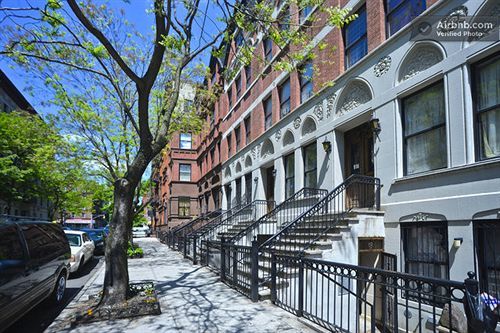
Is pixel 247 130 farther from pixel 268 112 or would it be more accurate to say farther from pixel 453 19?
pixel 453 19

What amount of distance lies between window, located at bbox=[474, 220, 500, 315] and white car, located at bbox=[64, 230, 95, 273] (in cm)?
1116

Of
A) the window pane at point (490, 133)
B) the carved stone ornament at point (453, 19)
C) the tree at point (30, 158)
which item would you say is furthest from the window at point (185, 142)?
the window pane at point (490, 133)

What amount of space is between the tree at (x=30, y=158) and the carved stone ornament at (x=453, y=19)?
610 inches

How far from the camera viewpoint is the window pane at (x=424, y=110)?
26.6ft

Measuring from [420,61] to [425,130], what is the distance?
1.61 meters

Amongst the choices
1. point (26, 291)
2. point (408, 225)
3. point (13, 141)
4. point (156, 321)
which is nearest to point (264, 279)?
point (156, 321)

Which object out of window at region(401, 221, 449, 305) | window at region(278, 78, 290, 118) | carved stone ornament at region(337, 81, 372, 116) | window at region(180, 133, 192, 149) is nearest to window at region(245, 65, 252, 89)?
window at region(278, 78, 290, 118)

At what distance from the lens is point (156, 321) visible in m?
6.43

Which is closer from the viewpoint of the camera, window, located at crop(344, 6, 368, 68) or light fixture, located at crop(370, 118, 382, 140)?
light fixture, located at crop(370, 118, 382, 140)

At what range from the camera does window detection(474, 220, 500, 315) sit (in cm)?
637

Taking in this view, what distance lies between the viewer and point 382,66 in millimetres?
9672

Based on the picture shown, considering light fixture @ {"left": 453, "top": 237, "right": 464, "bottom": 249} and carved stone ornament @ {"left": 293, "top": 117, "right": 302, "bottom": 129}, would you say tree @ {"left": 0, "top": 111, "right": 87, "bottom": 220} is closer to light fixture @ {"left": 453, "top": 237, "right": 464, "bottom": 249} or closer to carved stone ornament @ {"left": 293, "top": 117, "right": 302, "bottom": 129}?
carved stone ornament @ {"left": 293, "top": 117, "right": 302, "bottom": 129}

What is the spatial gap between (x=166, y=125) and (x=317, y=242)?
4.43m

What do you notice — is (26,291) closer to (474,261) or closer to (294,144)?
(474,261)
